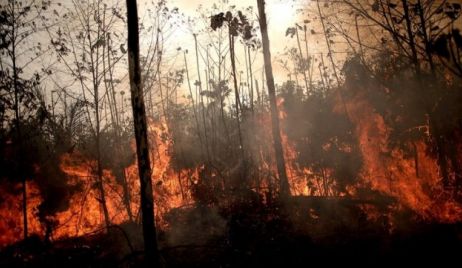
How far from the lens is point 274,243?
10.4 metres

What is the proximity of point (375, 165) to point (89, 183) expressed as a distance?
15.2m

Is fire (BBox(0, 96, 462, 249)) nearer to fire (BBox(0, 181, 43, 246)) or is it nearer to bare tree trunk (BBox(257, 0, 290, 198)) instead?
fire (BBox(0, 181, 43, 246))

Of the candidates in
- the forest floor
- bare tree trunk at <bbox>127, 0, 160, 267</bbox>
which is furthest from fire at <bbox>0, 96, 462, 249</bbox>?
bare tree trunk at <bbox>127, 0, 160, 267</bbox>

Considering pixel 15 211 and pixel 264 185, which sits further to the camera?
pixel 264 185

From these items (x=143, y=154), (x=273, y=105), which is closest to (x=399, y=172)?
(x=273, y=105)

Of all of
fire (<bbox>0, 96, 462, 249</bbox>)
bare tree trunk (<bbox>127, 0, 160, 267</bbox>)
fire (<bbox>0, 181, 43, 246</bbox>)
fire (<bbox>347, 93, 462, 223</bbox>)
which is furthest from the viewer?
fire (<bbox>0, 181, 43, 246</bbox>)

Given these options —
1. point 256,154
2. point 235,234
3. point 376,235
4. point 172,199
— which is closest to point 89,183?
point 172,199

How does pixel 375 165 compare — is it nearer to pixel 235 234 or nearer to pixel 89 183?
pixel 235 234

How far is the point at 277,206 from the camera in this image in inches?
506

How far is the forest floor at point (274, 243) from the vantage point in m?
9.42

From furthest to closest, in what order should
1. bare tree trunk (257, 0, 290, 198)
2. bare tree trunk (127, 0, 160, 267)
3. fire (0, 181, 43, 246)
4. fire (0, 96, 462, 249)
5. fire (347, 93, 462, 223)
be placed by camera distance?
fire (0, 181, 43, 246), bare tree trunk (257, 0, 290, 198), fire (0, 96, 462, 249), fire (347, 93, 462, 223), bare tree trunk (127, 0, 160, 267)

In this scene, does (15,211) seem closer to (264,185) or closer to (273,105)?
(264,185)

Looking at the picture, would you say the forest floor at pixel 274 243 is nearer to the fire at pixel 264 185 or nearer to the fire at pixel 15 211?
the fire at pixel 264 185

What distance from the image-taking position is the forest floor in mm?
9422
